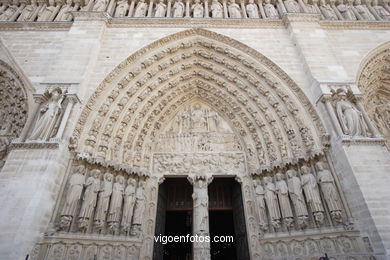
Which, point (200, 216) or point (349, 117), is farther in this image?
point (200, 216)

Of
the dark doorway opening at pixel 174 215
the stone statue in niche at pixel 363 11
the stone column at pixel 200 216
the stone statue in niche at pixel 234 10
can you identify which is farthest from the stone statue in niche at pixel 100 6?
the stone statue in niche at pixel 363 11

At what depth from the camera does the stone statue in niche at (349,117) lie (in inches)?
206

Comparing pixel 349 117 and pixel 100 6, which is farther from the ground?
pixel 100 6

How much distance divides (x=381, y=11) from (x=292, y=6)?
345cm

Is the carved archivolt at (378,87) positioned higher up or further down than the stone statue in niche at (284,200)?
higher up

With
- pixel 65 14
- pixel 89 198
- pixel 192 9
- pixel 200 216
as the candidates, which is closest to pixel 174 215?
pixel 200 216

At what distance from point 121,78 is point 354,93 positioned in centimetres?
619

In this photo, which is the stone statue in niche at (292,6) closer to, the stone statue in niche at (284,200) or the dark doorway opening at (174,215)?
the stone statue in niche at (284,200)

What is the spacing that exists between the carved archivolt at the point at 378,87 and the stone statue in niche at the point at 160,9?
6.67 metres

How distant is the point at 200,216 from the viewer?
222 inches

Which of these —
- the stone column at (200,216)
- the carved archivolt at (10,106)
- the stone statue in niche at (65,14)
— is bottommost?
the stone column at (200,216)

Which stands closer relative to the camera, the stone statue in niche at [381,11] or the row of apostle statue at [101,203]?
the row of apostle statue at [101,203]

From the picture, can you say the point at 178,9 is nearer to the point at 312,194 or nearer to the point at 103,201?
the point at 103,201

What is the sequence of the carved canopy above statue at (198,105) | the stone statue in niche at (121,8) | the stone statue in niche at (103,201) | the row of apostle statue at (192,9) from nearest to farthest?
1. the stone statue in niche at (103,201)
2. the carved canopy above statue at (198,105)
3. the stone statue in niche at (121,8)
4. the row of apostle statue at (192,9)
